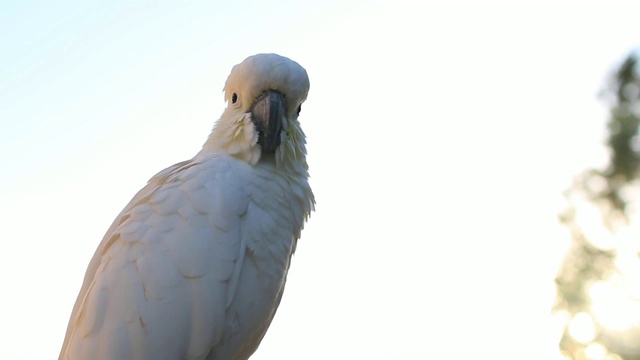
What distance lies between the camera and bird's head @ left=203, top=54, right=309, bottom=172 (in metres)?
2.67

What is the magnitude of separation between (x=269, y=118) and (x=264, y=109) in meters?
0.05

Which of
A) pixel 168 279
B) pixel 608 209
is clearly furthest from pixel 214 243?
pixel 608 209

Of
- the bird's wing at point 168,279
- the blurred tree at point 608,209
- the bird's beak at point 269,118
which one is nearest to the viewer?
the bird's wing at point 168,279

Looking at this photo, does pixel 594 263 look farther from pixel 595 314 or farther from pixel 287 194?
pixel 287 194

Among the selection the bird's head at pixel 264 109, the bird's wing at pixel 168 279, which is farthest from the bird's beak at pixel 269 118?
the bird's wing at pixel 168 279

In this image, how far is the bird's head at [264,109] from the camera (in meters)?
2.67

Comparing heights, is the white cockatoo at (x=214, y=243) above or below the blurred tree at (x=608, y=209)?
below

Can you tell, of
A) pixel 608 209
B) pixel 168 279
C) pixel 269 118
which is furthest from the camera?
pixel 608 209

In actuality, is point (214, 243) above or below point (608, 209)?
below

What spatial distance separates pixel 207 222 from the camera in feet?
8.14

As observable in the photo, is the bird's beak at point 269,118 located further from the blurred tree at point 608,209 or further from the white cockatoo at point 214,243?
the blurred tree at point 608,209

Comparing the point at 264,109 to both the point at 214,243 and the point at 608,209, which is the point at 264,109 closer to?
the point at 214,243

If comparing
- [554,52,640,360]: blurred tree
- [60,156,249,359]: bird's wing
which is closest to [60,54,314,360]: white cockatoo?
[60,156,249,359]: bird's wing

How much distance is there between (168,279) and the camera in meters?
2.39
